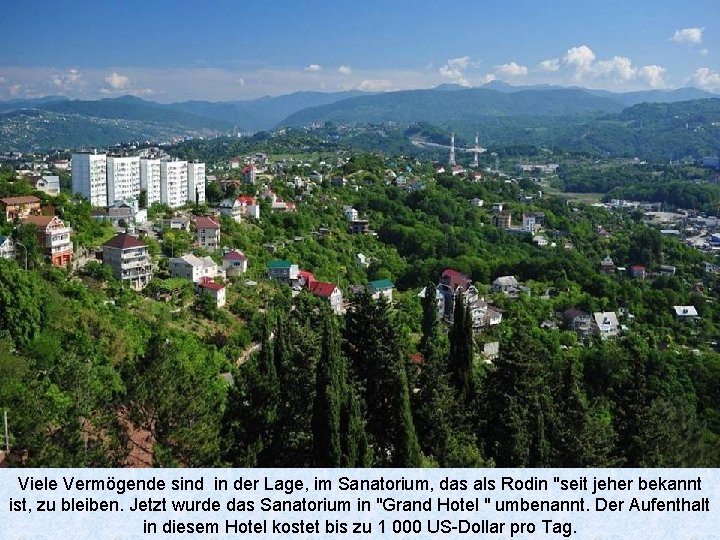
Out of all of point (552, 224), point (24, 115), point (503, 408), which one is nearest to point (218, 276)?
point (503, 408)

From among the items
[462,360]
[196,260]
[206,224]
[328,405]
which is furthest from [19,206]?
[328,405]

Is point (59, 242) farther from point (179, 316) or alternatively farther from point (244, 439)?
point (244, 439)

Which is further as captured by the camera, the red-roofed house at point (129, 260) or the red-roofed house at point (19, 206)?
the red-roofed house at point (19, 206)

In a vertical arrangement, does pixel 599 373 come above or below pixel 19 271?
below

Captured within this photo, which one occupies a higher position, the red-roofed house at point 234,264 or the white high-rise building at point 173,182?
the white high-rise building at point 173,182

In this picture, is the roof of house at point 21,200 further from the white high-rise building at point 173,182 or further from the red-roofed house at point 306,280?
the white high-rise building at point 173,182

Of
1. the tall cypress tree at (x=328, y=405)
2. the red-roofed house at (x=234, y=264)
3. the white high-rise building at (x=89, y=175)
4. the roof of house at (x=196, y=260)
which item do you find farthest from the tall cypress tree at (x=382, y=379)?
the white high-rise building at (x=89, y=175)
